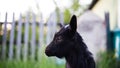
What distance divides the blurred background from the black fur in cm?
118

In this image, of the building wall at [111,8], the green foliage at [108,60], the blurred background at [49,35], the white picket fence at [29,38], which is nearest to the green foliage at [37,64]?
the blurred background at [49,35]

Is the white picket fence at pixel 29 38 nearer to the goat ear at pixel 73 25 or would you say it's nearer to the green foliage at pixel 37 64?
the green foliage at pixel 37 64

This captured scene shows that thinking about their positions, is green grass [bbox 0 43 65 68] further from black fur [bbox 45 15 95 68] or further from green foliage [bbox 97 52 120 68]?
black fur [bbox 45 15 95 68]

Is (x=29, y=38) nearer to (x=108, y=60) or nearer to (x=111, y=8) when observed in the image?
(x=108, y=60)

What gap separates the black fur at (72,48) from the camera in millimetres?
1425

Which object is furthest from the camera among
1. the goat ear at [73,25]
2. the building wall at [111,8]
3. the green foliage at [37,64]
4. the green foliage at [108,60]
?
the building wall at [111,8]

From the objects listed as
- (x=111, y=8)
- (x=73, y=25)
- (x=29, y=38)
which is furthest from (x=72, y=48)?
(x=111, y=8)

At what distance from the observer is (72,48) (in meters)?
1.44

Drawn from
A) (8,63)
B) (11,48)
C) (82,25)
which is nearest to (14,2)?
(8,63)

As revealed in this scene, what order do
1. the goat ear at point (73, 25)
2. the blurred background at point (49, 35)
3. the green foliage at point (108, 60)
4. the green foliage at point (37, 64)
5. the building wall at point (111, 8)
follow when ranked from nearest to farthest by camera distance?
the goat ear at point (73, 25), the green foliage at point (37, 64), the blurred background at point (49, 35), the green foliage at point (108, 60), the building wall at point (111, 8)

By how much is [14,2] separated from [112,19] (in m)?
1.66

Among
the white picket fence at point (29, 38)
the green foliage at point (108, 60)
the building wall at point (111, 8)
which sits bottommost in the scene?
the green foliage at point (108, 60)

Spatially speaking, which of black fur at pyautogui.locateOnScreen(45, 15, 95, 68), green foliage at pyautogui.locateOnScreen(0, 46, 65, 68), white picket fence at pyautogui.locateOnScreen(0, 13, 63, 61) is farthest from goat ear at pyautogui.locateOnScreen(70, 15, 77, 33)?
white picket fence at pyautogui.locateOnScreen(0, 13, 63, 61)

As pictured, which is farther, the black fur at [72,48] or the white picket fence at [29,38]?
the white picket fence at [29,38]
